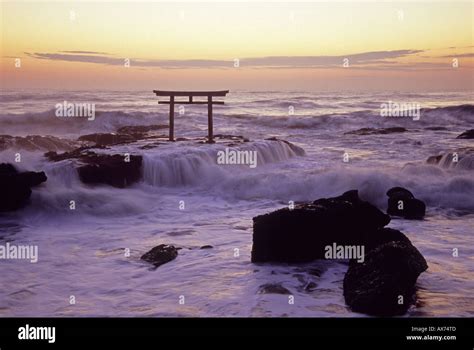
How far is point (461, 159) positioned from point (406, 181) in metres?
3.59

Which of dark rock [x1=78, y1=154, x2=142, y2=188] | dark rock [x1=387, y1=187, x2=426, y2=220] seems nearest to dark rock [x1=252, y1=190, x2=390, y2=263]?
dark rock [x1=387, y1=187, x2=426, y2=220]

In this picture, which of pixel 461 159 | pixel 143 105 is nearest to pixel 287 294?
pixel 461 159

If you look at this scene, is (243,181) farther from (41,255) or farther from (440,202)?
(41,255)

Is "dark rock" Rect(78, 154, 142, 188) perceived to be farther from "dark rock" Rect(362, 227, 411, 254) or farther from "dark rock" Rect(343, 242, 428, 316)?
"dark rock" Rect(343, 242, 428, 316)

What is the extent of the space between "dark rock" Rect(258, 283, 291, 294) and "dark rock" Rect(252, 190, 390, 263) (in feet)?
3.20

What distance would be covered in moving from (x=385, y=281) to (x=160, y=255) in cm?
396

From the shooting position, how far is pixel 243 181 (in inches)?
660

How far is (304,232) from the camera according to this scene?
8336mm

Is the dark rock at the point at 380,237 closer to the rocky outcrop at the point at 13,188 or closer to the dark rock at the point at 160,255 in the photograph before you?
the dark rock at the point at 160,255

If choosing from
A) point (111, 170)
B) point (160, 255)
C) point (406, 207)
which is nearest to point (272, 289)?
point (160, 255)

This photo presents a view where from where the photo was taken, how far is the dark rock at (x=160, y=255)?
875 centimetres

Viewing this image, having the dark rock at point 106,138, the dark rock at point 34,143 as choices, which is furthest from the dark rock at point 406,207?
the dark rock at point 34,143

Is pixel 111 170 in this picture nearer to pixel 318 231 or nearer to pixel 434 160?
pixel 318 231

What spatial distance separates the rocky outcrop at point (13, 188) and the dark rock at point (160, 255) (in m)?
5.09
